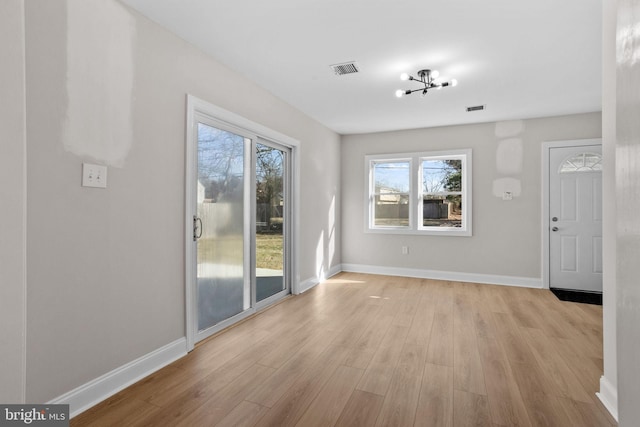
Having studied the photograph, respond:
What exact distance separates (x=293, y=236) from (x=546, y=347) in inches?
117

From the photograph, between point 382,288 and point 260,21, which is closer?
point 260,21

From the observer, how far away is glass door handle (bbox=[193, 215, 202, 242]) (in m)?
2.72

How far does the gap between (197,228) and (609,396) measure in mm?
3122

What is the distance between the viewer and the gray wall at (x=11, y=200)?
3.86 ft

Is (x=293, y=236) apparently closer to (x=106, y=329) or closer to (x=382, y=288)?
(x=382, y=288)

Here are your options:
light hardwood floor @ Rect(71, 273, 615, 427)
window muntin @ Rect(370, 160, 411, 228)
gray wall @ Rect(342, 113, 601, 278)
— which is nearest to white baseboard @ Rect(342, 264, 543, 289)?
gray wall @ Rect(342, 113, 601, 278)

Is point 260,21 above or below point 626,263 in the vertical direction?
above

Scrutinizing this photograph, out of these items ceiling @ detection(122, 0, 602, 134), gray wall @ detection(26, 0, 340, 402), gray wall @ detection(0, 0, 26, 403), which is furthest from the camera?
ceiling @ detection(122, 0, 602, 134)

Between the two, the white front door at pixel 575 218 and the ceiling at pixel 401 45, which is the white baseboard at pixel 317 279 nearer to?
the ceiling at pixel 401 45

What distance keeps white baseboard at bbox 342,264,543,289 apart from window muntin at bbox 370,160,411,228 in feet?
2.66

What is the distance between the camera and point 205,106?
2783 mm

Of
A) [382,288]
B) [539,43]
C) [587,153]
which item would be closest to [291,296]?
[382,288]

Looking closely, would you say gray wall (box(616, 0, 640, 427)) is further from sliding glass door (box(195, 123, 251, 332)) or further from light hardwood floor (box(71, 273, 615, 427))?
sliding glass door (box(195, 123, 251, 332))

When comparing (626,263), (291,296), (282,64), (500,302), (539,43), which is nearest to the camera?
(626,263)
